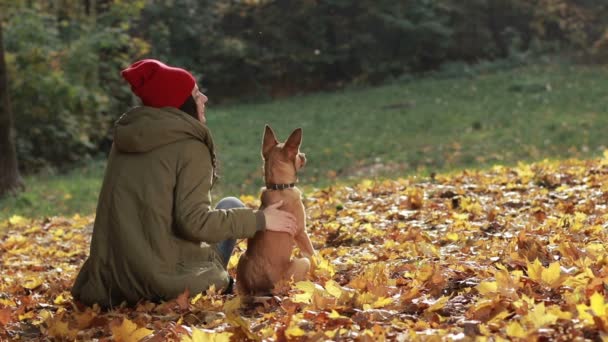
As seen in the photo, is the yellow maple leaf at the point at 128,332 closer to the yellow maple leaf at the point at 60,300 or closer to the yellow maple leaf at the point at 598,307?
the yellow maple leaf at the point at 60,300

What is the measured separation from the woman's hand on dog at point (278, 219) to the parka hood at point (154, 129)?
507 millimetres

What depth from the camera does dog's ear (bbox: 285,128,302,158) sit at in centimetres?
384

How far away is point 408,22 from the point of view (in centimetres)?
2916

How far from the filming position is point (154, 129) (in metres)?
3.97

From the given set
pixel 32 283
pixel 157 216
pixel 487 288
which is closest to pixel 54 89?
pixel 32 283

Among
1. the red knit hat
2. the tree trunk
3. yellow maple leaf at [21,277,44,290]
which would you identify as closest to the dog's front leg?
the red knit hat

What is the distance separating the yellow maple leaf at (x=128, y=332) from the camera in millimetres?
3479

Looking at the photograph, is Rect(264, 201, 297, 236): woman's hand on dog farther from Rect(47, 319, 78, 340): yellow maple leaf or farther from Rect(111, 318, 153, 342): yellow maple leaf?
Rect(47, 319, 78, 340): yellow maple leaf

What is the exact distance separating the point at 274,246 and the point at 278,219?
147mm

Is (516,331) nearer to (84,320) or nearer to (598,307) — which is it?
(598,307)

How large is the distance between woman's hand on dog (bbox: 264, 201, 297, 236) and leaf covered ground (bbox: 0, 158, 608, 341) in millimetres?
309

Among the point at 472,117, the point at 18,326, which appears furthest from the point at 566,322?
the point at 472,117

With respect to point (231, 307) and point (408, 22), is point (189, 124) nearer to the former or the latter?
point (231, 307)

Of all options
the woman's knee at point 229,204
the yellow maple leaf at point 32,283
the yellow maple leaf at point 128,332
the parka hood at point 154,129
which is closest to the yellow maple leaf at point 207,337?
the yellow maple leaf at point 128,332
